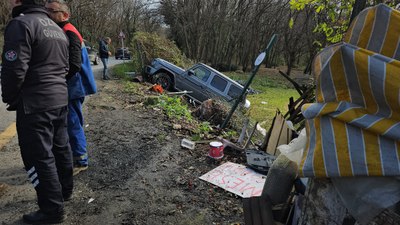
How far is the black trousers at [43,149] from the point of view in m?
2.63

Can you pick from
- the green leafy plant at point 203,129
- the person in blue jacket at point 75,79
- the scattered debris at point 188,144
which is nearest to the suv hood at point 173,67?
the green leafy plant at point 203,129

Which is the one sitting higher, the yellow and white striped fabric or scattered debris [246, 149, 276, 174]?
the yellow and white striped fabric

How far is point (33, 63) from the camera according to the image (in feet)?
8.52

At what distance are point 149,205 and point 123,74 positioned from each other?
1118cm

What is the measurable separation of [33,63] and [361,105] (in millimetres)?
2423

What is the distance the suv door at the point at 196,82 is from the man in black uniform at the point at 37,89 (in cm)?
870

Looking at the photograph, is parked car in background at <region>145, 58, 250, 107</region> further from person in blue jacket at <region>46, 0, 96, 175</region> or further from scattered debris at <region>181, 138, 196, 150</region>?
person in blue jacket at <region>46, 0, 96, 175</region>

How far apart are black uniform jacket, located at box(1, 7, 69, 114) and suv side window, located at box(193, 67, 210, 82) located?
895 centimetres

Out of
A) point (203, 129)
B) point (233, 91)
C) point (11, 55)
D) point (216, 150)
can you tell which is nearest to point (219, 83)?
point (233, 91)

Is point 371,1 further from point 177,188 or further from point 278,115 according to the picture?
point 177,188

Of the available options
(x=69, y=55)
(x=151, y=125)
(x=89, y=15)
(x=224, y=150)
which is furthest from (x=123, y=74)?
(x=89, y=15)

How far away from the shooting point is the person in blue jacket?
3.19 metres

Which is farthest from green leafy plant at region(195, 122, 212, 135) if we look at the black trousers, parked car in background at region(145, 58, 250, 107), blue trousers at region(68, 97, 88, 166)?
parked car in background at region(145, 58, 250, 107)

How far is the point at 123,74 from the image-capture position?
13.8m
